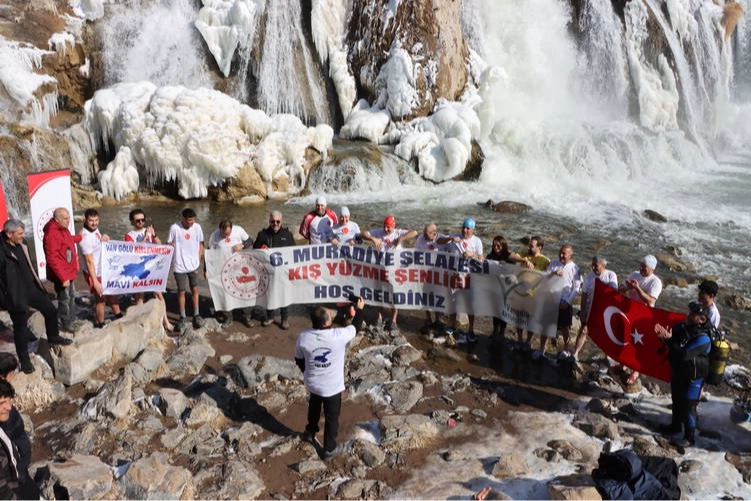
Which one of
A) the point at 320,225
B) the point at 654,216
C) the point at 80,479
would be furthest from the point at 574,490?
the point at 654,216

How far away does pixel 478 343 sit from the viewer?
25.5ft

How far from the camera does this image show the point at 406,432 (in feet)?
18.4

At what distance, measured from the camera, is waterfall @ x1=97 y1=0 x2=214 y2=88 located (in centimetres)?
1914

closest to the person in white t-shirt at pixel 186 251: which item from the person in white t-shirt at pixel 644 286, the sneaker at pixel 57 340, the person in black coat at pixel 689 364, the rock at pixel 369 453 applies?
the sneaker at pixel 57 340

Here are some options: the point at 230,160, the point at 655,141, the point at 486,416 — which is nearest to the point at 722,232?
the point at 655,141

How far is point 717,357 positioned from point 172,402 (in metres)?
5.47

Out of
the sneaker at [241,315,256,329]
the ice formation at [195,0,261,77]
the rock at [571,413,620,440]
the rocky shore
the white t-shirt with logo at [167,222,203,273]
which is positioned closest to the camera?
the rocky shore

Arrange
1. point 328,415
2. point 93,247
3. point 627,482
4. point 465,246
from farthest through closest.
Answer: point 465,246, point 93,247, point 328,415, point 627,482

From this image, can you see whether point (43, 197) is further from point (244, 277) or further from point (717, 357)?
point (717, 357)

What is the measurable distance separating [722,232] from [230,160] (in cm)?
1359

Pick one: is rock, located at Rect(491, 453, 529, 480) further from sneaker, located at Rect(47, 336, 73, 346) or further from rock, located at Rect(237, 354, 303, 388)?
sneaker, located at Rect(47, 336, 73, 346)

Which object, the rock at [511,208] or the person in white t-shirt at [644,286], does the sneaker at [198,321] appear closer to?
the person in white t-shirt at [644,286]

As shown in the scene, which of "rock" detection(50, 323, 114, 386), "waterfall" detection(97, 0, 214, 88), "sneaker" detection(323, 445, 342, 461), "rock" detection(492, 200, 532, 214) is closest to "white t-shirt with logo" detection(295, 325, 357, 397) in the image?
"sneaker" detection(323, 445, 342, 461)

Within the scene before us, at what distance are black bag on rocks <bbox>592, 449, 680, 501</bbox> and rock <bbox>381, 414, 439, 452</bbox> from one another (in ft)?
5.80
